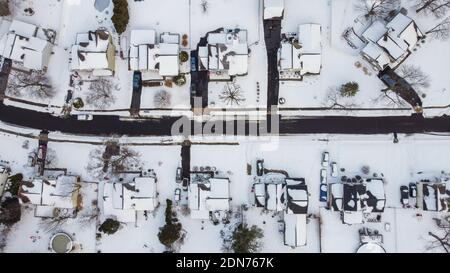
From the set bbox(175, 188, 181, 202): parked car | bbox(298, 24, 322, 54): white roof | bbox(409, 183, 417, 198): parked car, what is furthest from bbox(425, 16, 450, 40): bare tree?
bbox(175, 188, 181, 202): parked car

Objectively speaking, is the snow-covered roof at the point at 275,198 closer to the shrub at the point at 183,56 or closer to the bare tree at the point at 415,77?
the shrub at the point at 183,56

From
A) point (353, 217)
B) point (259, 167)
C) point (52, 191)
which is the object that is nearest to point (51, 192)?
point (52, 191)

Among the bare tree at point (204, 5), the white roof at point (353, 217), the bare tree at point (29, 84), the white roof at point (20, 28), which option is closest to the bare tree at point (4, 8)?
the white roof at point (20, 28)

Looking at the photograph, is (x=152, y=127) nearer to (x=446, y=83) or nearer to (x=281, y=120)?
(x=281, y=120)

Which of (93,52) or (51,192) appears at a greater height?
(93,52)

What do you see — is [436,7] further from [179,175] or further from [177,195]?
[177,195]

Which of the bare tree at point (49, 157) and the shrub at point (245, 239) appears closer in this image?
the shrub at point (245, 239)
